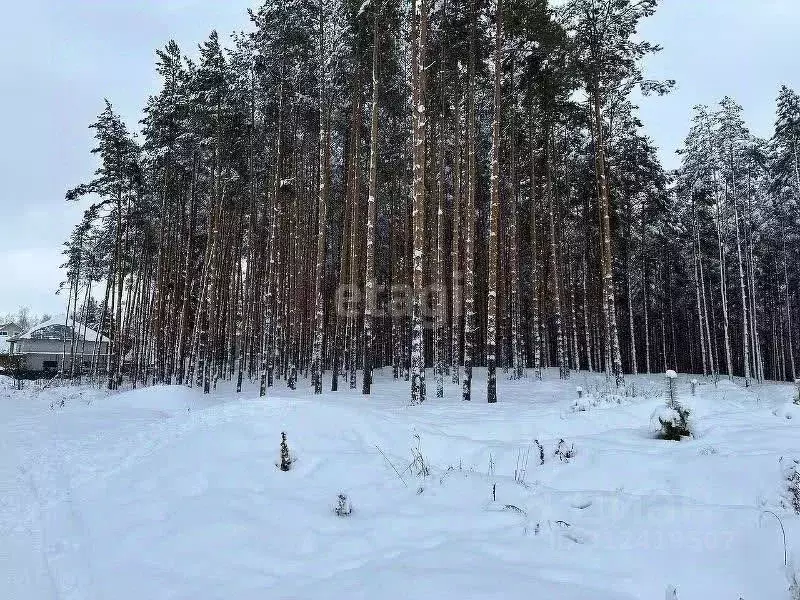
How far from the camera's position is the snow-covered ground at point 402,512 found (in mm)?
2941

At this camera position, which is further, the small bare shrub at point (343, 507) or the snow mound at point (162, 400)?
the snow mound at point (162, 400)

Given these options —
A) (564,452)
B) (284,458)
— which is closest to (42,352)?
(284,458)

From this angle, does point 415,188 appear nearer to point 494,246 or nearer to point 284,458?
point 494,246

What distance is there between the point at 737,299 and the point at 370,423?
130ft

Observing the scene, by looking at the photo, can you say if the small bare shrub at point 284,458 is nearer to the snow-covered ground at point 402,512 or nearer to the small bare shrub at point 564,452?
the snow-covered ground at point 402,512

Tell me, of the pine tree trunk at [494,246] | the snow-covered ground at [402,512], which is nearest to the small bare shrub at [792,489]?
the snow-covered ground at [402,512]

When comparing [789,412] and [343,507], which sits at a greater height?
[789,412]

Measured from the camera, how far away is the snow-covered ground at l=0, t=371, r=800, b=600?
294 centimetres

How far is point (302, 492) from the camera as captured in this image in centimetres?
478

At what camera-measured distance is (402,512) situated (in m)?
4.15

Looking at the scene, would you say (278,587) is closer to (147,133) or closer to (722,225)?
(147,133)

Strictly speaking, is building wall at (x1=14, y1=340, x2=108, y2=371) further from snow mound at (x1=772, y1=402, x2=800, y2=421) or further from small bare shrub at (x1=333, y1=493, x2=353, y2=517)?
snow mound at (x1=772, y1=402, x2=800, y2=421)

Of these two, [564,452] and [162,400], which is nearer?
[564,452]

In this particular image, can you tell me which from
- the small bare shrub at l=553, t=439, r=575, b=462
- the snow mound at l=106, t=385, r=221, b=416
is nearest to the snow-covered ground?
the small bare shrub at l=553, t=439, r=575, b=462
